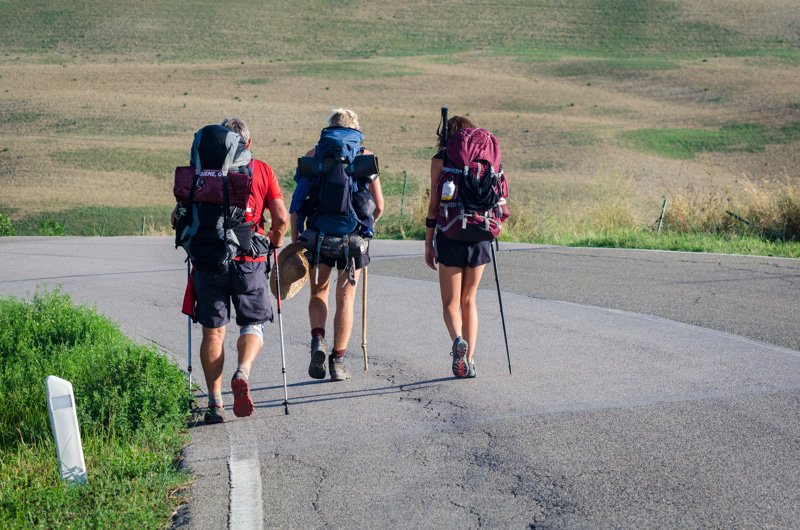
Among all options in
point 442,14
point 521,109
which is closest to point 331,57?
point 442,14

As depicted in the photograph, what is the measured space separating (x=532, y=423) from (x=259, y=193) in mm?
2291

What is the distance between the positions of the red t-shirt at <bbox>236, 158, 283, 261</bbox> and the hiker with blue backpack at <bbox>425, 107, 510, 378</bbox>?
1207 mm

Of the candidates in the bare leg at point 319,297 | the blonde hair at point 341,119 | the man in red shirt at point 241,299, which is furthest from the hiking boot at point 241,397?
the blonde hair at point 341,119

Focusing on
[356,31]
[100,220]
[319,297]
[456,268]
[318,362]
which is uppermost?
[356,31]

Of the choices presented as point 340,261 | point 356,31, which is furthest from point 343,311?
point 356,31

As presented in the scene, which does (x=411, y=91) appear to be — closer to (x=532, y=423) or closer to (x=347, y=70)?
(x=347, y=70)

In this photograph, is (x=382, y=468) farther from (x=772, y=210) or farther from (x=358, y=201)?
(x=772, y=210)

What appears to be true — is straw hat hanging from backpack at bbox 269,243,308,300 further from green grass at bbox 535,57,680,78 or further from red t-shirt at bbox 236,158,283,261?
green grass at bbox 535,57,680,78

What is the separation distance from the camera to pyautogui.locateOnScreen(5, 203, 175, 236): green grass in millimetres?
28391

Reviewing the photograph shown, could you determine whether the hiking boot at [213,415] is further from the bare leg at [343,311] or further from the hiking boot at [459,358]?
the hiking boot at [459,358]

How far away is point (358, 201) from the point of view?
17.4 ft

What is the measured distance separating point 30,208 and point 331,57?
58.2 metres

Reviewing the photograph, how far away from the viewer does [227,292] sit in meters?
4.75

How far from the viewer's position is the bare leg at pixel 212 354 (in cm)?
473
